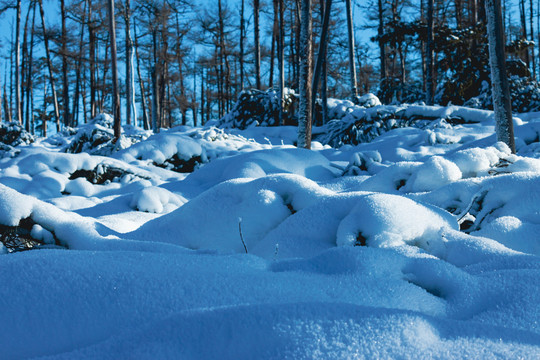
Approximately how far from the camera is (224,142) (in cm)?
841

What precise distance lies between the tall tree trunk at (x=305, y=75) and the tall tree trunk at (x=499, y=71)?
109 inches

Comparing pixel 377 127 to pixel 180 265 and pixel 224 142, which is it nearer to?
pixel 224 142

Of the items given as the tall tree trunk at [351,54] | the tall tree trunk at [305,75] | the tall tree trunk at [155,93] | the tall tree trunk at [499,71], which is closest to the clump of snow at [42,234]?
the tall tree trunk at [499,71]

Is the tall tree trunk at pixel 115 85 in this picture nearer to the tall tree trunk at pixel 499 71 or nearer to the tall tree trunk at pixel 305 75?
the tall tree trunk at pixel 305 75

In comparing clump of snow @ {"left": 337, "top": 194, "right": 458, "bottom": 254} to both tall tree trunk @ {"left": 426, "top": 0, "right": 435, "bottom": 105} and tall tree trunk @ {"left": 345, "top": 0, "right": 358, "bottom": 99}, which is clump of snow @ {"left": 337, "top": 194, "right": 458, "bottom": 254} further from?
tall tree trunk @ {"left": 345, "top": 0, "right": 358, "bottom": 99}

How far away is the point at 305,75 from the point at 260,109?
7186 millimetres

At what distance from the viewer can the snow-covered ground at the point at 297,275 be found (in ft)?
2.83

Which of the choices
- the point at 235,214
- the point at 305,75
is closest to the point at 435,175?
the point at 235,214

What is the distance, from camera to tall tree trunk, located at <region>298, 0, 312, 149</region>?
6492mm

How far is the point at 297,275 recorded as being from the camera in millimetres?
1231

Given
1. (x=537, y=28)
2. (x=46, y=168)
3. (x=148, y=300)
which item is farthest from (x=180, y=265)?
(x=537, y=28)

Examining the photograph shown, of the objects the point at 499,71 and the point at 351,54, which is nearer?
the point at 499,71

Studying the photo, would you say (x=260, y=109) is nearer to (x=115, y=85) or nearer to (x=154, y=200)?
(x=115, y=85)

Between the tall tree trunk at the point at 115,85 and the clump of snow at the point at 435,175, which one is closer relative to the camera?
the clump of snow at the point at 435,175
